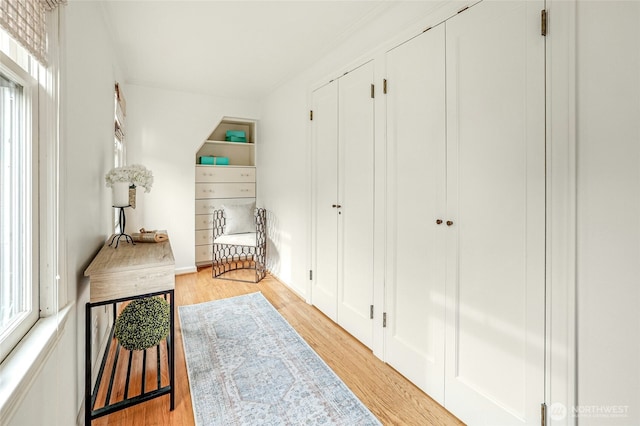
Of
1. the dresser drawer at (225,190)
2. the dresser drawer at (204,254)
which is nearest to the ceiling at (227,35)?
the dresser drawer at (225,190)

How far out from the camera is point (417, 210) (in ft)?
6.22

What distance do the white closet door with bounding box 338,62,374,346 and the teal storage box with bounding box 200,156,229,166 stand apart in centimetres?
254

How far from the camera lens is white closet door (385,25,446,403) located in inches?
69.1

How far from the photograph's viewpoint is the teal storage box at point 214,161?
14.9 feet

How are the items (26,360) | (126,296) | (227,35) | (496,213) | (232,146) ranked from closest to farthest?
(26,360), (496,213), (126,296), (227,35), (232,146)

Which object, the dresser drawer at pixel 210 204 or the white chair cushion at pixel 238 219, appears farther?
the dresser drawer at pixel 210 204

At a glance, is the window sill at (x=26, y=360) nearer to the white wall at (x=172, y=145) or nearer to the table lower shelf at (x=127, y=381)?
the table lower shelf at (x=127, y=381)

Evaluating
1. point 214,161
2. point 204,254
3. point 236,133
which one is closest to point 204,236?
point 204,254

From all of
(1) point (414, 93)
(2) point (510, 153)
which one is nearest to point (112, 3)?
(1) point (414, 93)

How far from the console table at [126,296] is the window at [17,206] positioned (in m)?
0.36

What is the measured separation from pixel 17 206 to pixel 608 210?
210 centimetres

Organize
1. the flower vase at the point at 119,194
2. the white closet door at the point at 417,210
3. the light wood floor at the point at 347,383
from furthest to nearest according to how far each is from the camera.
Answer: the flower vase at the point at 119,194 → the white closet door at the point at 417,210 → the light wood floor at the point at 347,383

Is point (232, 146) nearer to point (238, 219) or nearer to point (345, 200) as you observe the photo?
point (238, 219)

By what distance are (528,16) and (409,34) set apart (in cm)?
73
